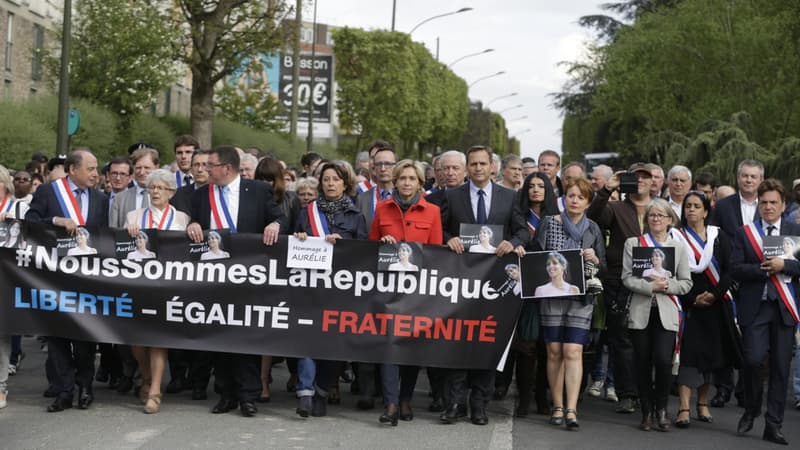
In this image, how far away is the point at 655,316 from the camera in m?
9.56

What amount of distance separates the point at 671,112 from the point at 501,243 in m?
36.4

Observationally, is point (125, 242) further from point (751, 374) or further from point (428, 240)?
point (751, 374)

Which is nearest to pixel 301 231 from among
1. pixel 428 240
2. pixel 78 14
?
pixel 428 240

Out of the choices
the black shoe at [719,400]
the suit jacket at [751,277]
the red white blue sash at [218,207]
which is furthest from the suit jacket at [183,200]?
the black shoe at [719,400]

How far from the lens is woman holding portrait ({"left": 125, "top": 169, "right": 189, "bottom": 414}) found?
9.83 metres

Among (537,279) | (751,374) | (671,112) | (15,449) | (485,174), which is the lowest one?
(15,449)

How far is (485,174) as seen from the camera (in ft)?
32.4

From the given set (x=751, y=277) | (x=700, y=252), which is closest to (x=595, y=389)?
(x=700, y=252)

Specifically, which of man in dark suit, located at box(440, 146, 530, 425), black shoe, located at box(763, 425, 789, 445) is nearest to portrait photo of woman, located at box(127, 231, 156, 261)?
man in dark suit, located at box(440, 146, 530, 425)

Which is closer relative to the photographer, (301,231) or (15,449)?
(15,449)

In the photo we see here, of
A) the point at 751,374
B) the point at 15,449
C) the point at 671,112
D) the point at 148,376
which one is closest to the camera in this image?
the point at 15,449

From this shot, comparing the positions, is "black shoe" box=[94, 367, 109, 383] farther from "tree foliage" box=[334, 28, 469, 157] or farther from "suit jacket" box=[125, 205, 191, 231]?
"tree foliage" box=[334, 28, 469, 157]

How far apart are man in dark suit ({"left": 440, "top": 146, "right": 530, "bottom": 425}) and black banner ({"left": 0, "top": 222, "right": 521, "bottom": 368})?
122 mm

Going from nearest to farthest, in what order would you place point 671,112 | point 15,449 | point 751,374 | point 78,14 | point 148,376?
point 15,449 → point 751,374 → point 148,376 → point 78,14 → point 671,112
